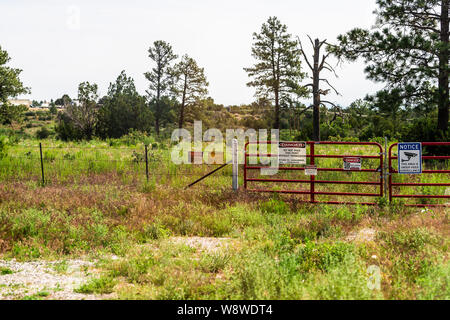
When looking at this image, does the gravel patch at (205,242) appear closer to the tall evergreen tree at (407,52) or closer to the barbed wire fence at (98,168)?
the barbed wire fence at (98,168)

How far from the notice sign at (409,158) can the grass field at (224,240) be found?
40.3 inches

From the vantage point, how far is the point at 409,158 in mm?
10867

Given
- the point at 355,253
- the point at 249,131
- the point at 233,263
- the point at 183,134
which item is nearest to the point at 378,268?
the point at 355,253

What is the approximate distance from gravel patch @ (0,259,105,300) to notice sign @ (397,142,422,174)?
Answer: 815 cm

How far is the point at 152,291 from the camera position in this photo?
5.57 m

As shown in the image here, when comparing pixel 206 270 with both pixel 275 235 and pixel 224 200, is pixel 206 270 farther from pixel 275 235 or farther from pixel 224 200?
pixel 224 200

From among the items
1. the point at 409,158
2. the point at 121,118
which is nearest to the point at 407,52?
the point at 409,158

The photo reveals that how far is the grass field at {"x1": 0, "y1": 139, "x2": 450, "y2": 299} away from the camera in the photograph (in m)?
5.50

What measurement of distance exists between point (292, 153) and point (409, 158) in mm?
3120

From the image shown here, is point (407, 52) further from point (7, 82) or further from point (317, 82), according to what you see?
point (7, 82)

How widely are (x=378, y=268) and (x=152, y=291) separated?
327 centimetres

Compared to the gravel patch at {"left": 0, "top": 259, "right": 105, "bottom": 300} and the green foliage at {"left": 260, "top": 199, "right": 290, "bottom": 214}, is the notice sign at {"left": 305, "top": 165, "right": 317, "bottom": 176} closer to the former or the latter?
the green foliage at {"left": 260, "top": 199, "right": 290, "bottom": 214}

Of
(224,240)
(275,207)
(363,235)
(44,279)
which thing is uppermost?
(275,207)

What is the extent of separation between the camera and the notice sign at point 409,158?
1077cm
